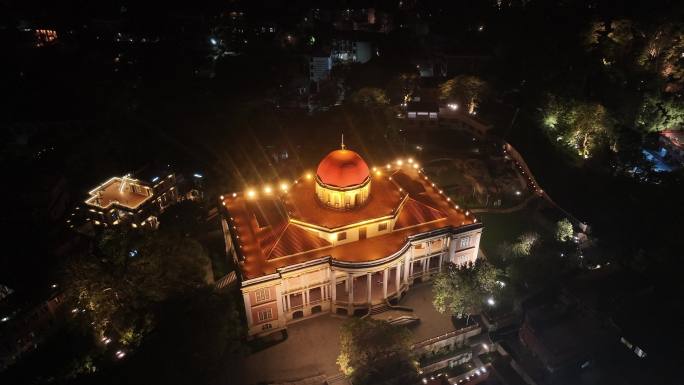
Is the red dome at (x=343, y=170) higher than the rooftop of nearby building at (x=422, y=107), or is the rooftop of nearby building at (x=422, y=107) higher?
the red dome at (x=343, y=170)

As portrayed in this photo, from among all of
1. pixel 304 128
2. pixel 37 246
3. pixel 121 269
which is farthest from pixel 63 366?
pixel 304 128

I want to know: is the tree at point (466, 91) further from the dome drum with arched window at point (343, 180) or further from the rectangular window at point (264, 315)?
the rectangular window at point (264, 315)

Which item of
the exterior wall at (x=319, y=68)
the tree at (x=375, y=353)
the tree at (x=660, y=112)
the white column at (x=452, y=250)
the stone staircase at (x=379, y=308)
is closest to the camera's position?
the tree at (x=375, y=353)

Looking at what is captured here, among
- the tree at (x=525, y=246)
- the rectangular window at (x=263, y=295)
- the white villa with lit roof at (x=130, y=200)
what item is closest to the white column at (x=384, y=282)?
the rectangular window at (x=263, y=295)

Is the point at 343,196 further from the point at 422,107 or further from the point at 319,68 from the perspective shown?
the point at 319,68

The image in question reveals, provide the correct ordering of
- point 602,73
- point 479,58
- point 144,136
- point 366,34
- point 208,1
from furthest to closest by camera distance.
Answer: point 208,1, point 366,34, point 479,58, point 144,136, point 602,73

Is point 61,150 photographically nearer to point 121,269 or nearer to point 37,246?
point 37,246

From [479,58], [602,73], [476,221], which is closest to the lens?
[476,221]
